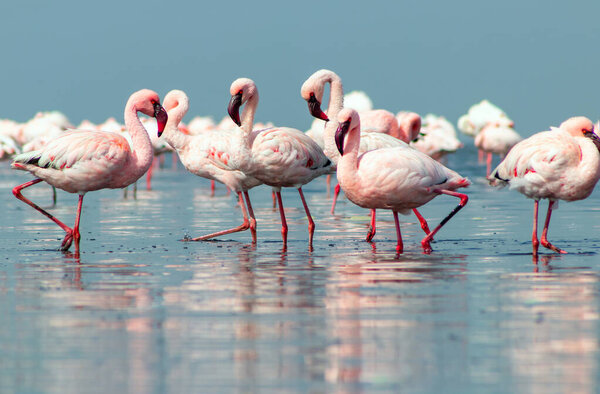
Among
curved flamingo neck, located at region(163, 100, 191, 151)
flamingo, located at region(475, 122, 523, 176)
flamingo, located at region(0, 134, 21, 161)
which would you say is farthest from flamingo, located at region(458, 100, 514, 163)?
curved flamingo neck, located at region(163, 100, 191, 151)

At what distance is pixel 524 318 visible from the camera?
20.0 feet

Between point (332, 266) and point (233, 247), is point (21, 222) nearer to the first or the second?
point (233, 247)

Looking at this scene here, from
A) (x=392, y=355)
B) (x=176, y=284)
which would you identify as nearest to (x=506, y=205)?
(x=176, y=284)

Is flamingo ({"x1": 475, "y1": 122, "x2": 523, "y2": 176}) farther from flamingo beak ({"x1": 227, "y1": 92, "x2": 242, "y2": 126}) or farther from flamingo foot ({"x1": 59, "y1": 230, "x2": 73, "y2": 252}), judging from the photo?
flamingo foot ({"x1": 59, "y1": 230, "x2": 73, "y2": 252})

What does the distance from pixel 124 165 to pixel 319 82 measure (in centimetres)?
227

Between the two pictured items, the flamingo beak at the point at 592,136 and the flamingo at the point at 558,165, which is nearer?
the flamingo at the point at 558,165

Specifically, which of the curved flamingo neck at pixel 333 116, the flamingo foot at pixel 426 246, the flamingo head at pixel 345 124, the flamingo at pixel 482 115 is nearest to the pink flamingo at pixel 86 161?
the curved flamingo neck at pixel 333 116

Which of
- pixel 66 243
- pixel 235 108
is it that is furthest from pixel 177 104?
pixel 66 243

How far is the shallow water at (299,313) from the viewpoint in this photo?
4.76 meters

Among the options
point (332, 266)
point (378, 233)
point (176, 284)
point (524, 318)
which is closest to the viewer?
point (524, 318)

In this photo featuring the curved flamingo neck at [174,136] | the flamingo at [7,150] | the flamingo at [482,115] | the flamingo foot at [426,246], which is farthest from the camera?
the flamingo at [482,115]

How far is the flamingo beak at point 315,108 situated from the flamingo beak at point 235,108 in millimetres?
760

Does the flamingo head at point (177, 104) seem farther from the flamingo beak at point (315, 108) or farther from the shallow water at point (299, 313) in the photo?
the flamingo beak at point (315, 108)

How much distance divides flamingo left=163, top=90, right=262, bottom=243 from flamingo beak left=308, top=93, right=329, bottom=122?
849 millimetres
